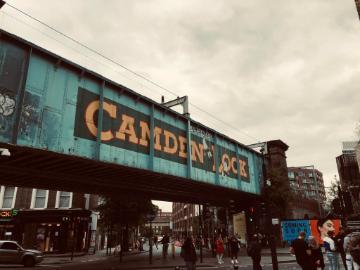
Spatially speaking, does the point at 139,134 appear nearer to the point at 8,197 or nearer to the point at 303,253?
the point at 303,253

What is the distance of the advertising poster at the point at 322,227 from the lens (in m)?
24.7

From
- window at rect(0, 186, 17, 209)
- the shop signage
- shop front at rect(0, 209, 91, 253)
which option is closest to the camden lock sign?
shop front at rect(0, 209, 91, 253)

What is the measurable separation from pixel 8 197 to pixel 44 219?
5.03m

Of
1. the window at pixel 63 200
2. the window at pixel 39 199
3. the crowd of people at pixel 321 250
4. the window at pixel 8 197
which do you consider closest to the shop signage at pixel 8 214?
the window at pixel 8 197

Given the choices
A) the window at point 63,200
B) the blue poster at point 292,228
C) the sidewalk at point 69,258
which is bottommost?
the sidewalk at point 69,258

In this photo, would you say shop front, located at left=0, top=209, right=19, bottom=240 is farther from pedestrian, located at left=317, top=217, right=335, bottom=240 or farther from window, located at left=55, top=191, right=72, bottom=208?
pedestrian, located at left=317, top=217, right=335, bottom=240

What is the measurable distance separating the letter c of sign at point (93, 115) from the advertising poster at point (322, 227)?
688 inches

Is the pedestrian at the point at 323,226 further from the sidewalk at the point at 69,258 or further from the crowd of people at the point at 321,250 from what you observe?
the sidewalk at the point at 69,258

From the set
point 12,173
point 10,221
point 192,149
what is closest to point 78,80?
point 12,173

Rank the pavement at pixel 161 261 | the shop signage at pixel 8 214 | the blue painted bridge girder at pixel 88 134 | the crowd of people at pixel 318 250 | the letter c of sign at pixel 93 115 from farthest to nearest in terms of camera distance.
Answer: the shop signage at pixel 8 214, the pavement at pixel 161 261, the letter c of sign at pixel 93 115, the blue painted bridge girder at pixel 88 134, the crowd of people at pixel 318 250

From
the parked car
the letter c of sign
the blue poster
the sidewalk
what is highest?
the letter c of sign

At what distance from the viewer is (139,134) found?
703 inches

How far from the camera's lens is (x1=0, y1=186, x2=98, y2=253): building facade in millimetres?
35156

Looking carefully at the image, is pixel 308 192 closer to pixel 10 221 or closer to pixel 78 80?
pixel 10 221
